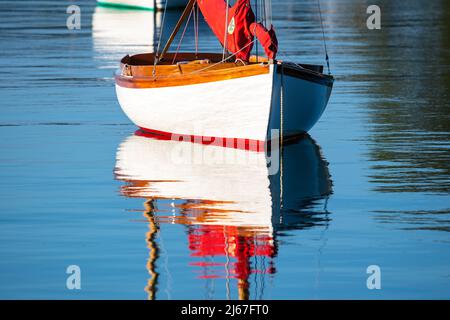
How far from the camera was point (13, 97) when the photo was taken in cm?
3306

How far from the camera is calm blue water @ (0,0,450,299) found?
14492 mm

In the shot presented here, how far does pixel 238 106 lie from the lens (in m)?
24.1

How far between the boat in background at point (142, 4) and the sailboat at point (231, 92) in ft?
172

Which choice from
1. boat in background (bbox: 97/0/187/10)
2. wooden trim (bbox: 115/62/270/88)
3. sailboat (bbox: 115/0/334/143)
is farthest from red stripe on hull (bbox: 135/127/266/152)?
boat in background (bbox: 97/0/187/10)

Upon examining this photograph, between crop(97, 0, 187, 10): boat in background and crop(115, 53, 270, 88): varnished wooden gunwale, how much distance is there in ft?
169

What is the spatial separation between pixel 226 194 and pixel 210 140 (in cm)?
564

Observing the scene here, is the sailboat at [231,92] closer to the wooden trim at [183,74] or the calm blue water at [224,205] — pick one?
the wooden trim at [183,74]

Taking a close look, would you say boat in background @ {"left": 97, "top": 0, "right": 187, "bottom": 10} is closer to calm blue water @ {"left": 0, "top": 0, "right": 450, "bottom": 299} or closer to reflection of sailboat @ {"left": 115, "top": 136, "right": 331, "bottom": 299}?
calm blue water @ {"left": 0, "top": 0, "right": 450, "bottom": 299}

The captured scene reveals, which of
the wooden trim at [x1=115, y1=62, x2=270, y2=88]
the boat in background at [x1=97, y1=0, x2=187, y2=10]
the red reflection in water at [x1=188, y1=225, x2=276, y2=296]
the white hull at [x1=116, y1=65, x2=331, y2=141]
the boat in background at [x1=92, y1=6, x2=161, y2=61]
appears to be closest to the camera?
the red reflection in water at [x1=188, y1=225, x2=276, y2=296]

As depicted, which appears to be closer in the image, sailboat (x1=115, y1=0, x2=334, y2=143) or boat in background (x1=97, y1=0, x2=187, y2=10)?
sailboat (x1=115, y1=0, x2=334, y2=143)

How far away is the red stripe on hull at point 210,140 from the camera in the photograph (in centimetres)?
2420

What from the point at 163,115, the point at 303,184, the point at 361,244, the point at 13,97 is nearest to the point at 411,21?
the point at 13,97

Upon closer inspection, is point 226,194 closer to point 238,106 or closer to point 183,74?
point 238,106

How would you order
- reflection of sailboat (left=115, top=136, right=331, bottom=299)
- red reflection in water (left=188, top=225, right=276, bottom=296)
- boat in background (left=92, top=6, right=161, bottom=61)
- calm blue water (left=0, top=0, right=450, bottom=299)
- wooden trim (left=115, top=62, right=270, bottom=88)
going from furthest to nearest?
boat in background (left=92, top=6, right=161, bottom=61) < wooden trim (left=115, top=62, right=270, bottom=88) < reflection of sailboat (left=115, top=136, right=331, bottom=299) < red reflection in water (left=188, top=225, right=276, bottom=296) < calm blue water (left=0, top=0, right=450, bottom=299)
